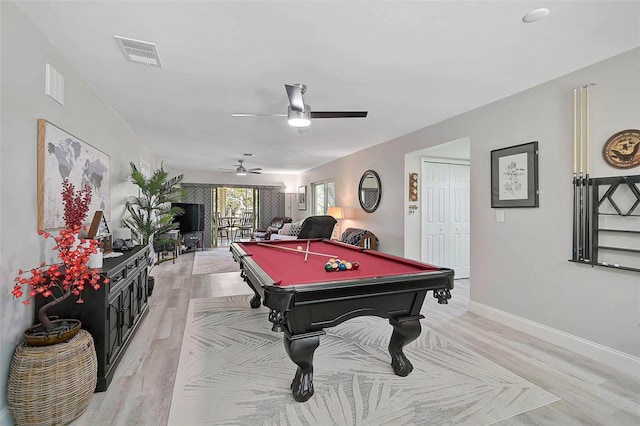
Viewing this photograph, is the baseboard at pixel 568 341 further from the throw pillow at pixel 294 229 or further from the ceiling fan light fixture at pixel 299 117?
the throw pillow at pixel 294 229

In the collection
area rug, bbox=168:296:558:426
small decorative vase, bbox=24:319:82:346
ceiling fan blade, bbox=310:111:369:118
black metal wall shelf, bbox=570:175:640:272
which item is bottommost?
area rug, bbox=168:296:558:426

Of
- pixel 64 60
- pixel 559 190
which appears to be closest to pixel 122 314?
pixel 64 60

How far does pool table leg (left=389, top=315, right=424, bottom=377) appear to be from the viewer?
2197 millimetres

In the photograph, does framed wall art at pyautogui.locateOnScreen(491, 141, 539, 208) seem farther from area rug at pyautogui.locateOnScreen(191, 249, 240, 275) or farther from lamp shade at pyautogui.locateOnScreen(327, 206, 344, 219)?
area rug at pyautogui.locateOnScreen(191, 249, 240, 275)

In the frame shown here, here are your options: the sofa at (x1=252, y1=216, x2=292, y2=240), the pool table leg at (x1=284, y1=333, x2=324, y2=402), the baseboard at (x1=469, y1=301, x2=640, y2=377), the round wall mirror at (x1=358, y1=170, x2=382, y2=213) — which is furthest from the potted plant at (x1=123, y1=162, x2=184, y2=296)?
the baseboard at (x1=469, y1=301, x2=640, y2=377)

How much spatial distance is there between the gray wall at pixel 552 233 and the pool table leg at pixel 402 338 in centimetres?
161

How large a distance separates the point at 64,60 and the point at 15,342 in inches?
82.7

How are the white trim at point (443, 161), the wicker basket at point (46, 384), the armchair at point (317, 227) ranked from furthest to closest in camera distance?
1. the armchair at point (317, 227)
2. the white trim at point (443, 161)
3. the wicker basket at point (46, 384)

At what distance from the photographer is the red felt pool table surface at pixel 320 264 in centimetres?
204

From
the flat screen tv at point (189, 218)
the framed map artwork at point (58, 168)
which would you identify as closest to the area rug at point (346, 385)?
the framed map artwork at point (58, 168)

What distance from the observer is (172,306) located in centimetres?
390

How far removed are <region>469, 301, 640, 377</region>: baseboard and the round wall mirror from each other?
2.64m

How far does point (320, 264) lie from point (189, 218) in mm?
7060

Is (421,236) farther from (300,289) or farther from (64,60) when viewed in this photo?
(64,60)
